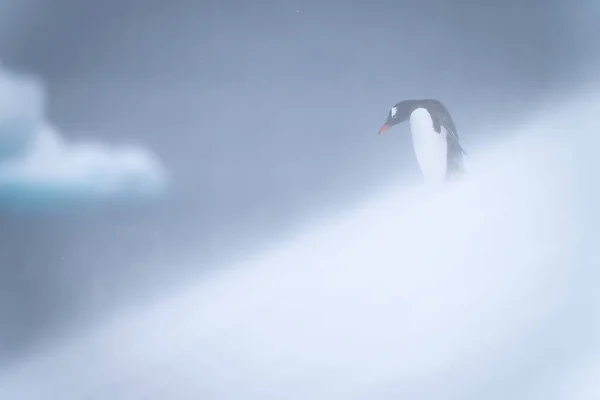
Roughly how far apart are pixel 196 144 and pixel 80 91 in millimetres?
385

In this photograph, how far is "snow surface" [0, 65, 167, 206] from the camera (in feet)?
4.81

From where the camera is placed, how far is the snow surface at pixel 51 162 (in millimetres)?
1466

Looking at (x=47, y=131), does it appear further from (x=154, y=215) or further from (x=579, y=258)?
(x=579, y=258)

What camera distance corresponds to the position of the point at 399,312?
1466 millimetres

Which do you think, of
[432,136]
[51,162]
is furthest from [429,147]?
[51,162]

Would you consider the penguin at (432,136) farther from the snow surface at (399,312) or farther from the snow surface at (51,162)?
the snow surface at (51,162)

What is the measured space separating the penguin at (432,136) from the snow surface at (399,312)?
2.1 inches

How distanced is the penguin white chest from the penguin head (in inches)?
1.0

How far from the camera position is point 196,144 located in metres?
1.49

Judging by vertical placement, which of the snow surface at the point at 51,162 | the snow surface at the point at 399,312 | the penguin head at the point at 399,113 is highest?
the penguin head at the point at 399,113

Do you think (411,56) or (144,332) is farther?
(411,56)

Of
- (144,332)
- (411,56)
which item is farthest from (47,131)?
(411,56)

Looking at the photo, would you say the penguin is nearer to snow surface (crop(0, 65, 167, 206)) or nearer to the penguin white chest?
the penguin white chest

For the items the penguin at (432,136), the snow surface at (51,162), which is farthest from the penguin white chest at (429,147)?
the snow surface at (51,162)
